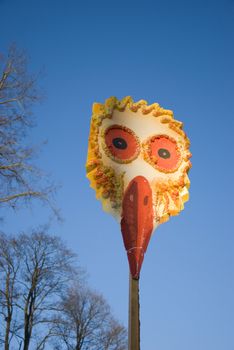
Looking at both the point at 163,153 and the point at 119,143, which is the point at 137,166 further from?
the point at 163,153

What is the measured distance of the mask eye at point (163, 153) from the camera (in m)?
11.1

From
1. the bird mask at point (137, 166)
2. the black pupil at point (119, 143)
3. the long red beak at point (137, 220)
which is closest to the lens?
the long red beak at point (137, 220)

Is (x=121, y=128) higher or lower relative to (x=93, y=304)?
lower

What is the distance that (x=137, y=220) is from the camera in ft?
32.1

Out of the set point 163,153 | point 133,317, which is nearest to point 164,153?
point 163,153

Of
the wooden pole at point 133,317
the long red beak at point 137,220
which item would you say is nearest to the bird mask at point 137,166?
the long red beak at point 137,220

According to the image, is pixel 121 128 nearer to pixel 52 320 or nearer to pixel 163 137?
pixel 163 137

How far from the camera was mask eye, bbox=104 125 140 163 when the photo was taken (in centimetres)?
1065

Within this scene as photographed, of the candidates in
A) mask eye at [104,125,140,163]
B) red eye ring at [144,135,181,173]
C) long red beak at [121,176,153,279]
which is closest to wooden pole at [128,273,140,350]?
long red beak at [121,176,153,279]

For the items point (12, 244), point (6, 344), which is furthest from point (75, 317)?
point (12, 244)

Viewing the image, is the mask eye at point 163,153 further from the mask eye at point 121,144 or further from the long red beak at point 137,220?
the long red beak at point 137,220

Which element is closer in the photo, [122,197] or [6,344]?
[122,197]

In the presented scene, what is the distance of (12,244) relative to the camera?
53.9 ft

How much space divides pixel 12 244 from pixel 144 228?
8190 mm
